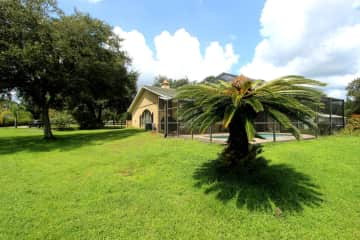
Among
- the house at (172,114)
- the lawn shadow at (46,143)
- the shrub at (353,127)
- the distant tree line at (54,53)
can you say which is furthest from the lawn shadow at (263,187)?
the distant tree line at (54,53)

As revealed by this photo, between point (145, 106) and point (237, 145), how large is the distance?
17887 millimetres

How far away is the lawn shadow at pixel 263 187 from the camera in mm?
4340

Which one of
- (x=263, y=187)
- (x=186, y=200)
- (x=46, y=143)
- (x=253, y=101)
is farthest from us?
(x=46, y=143)

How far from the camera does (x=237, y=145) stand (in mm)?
5207

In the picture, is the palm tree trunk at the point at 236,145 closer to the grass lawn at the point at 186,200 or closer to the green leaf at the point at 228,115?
the grass lawn at the point at 186,200

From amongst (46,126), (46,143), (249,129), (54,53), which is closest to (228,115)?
(249,129)

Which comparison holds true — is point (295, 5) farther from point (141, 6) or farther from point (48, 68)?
point (48, 68)

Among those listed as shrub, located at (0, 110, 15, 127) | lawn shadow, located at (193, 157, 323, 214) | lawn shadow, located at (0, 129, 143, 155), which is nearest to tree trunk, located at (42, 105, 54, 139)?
lawn shadow, located at (0, 129, 143, 155)

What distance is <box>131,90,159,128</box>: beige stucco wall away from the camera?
19.8 m

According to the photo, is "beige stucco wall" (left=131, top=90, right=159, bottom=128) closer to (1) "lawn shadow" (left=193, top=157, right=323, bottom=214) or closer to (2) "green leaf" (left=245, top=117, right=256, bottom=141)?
(1) "lawn shadow" (left=193, top=157, right=323, bottom=214)

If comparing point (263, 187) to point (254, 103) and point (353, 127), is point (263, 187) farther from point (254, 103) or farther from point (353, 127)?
point (353, 127)

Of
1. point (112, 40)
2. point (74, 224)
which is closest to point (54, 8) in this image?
point (112, 40)

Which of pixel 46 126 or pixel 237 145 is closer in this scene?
pixel 237 145

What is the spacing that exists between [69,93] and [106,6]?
787 cm
